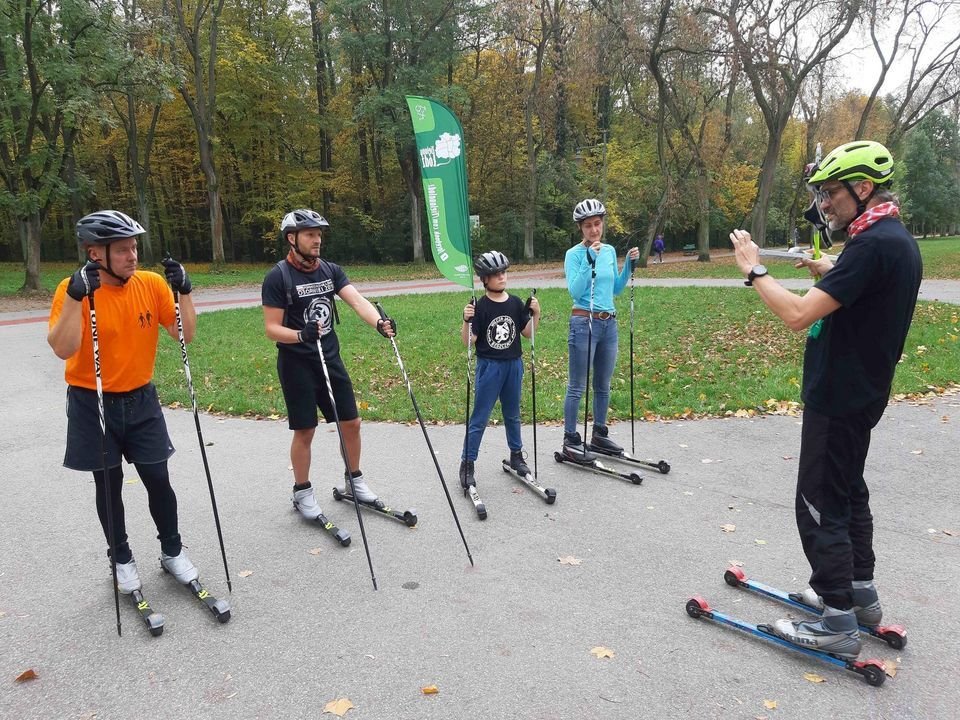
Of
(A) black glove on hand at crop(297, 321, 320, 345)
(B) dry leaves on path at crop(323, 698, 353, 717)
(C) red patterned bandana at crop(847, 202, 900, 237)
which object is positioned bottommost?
(B) dry leaves on path at crop(323, 698, 353, 717)

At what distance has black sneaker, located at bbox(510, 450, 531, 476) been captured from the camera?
5.38 m

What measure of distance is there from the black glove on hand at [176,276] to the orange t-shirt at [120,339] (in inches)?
7.6

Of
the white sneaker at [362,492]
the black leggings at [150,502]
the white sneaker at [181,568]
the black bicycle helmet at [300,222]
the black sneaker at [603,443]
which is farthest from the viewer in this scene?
the black sneaker at [603,443]

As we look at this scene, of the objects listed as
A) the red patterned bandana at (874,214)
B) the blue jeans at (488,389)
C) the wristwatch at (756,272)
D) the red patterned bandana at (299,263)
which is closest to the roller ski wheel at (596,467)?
the blue jeans at (488,389)

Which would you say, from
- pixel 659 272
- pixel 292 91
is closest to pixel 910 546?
pixel 659 272

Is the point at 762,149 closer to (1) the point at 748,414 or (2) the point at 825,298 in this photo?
(1) the point at 748,414

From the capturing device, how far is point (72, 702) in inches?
113

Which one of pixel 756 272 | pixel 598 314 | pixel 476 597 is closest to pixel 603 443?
pixel 598 314

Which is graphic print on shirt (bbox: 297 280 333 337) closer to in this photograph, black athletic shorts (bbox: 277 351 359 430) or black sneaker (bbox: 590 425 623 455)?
black athletic shorts (bbox: 277 351 359 430)

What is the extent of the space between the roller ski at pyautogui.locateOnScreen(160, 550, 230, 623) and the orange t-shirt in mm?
1101

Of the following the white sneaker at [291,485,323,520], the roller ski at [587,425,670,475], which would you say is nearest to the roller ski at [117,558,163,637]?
the white sneaker at [291,485,323,520]

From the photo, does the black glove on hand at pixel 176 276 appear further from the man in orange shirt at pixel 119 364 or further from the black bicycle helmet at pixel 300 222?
the black bicycle helmet at pixel 300 222

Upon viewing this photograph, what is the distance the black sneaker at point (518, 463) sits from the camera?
538cm

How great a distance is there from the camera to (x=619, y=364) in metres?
9.52
